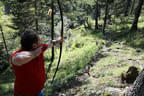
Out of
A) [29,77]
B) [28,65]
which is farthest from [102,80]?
[28,65]

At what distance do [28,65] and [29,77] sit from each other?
21 centimetres

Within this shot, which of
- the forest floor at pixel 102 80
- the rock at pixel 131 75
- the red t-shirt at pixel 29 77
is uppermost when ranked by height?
the red t-shirt at pixel 29 77

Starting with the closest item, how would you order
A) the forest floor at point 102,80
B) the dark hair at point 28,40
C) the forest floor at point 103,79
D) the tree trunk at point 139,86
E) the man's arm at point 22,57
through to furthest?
the man's arm at point 22,57, the dark hair at point 28,40, the tree trunk at point 139,86, the forest floor at point 102,80, the forest floor at point 103,79

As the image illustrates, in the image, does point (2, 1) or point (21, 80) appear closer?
point (21, 80)

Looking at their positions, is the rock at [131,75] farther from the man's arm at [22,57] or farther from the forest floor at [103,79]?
the man's arm at [22,57]

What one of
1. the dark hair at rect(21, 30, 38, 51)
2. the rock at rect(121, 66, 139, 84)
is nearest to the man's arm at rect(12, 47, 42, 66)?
the dark hair at rect(21, 30, 38, 51)

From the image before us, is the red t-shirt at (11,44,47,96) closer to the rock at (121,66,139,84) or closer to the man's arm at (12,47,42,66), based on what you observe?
the man's arm at (12,47,42,66)

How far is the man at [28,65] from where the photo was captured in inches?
64.4

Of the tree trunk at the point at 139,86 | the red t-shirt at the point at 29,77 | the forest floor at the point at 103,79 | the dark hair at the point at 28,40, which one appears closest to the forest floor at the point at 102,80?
the forest floor at the point at 103,79

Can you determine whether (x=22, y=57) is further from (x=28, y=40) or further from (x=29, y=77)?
(x=29, y=77)

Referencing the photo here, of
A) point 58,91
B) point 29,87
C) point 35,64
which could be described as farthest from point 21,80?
point 58,91

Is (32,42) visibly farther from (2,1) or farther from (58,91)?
(2,1)

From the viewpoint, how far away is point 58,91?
631 centimetres

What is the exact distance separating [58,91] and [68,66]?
2907mm
